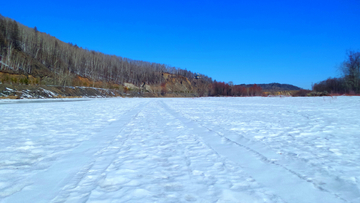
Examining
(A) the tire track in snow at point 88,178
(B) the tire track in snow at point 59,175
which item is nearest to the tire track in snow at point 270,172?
(A) the tire track in snow at point 88,178

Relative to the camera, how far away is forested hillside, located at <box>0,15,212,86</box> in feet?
174

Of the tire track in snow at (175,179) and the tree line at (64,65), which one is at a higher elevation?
the tree line at (64,65)

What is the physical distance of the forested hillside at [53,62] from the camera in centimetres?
5315

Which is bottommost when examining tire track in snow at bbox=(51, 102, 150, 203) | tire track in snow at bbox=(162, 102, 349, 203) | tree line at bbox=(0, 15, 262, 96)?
tire track in snow at bbox=(51, 102, 150, 203)

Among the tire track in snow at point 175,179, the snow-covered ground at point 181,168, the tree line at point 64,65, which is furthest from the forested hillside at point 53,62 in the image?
the tire track in snow at point 175,179

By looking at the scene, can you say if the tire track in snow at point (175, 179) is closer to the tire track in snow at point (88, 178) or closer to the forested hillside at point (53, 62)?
the tire track in snow at point (88, 178)

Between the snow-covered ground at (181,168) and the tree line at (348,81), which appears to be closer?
the snow-covered ground at (181,168)

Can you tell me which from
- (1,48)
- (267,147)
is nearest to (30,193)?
(267,147)

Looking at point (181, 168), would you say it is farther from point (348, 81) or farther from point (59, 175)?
point (348, 81)

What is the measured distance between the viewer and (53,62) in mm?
71625

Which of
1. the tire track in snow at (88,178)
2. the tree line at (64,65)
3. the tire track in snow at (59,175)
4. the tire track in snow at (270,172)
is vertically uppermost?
the tree line at (64,65)

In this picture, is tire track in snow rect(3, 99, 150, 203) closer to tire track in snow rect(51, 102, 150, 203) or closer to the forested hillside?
tire track in snow rect(51, 102, 150, 203)

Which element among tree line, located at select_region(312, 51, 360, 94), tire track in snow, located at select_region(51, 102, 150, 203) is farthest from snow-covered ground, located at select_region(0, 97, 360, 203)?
tree line, located at select_region(312, 51, 360, 94)

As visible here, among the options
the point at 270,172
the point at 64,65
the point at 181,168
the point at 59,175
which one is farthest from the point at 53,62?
the point at 270,172
